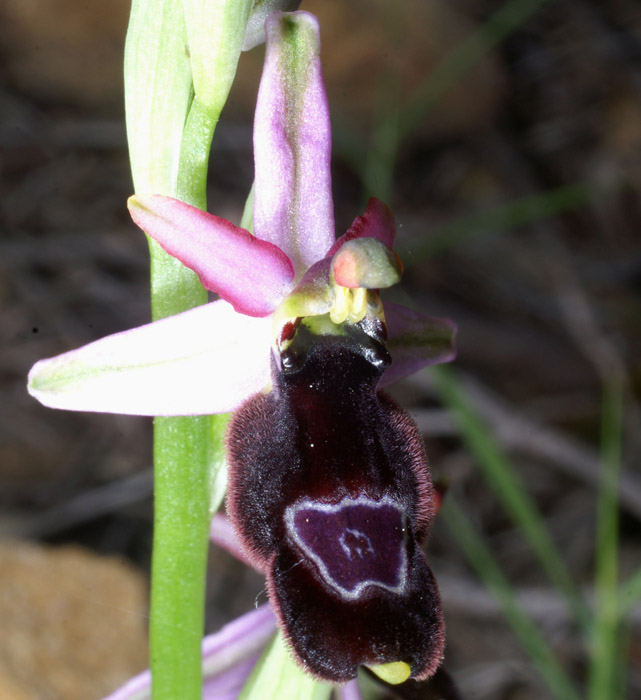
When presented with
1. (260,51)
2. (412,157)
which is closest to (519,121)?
(412,157)

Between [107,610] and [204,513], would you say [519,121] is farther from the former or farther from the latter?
[204,513]

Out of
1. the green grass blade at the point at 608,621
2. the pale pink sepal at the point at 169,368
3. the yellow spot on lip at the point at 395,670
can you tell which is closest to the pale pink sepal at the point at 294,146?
the pale pink sepal at the point at 169,368

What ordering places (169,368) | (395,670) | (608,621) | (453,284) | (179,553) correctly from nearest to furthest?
(395,670) < (169,368) < (179,553) < (608,621) < (453,284)

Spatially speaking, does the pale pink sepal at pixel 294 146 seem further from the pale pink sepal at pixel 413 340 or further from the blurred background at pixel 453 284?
the blurred background at pixel 453 284

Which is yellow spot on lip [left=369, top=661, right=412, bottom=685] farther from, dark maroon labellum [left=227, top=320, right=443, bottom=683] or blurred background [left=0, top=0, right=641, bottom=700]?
blurred background [left=0, top=0, right=641, bottom=700]

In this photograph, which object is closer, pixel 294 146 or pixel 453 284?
pixel 294 146

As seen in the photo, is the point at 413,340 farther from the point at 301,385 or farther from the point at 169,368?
the point at 169,368

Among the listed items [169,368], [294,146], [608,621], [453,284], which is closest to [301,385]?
[169,368]
